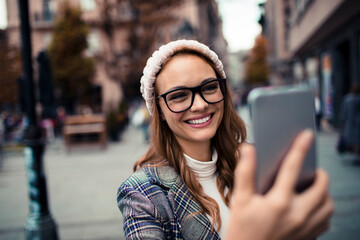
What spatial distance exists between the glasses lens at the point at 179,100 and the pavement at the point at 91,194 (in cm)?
64

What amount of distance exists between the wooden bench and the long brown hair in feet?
35.9

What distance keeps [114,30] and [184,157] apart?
89.0 feet

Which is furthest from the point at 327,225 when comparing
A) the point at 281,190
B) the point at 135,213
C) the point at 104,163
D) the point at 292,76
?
the point at 292,76

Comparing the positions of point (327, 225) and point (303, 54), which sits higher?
point (303, 54)

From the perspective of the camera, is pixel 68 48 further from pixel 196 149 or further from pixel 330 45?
pixel 196 149

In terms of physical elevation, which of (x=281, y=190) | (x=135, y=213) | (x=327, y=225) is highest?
(x=281, y=190)

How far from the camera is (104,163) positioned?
31.0 ft

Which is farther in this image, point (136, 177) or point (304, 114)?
point (136, 177)

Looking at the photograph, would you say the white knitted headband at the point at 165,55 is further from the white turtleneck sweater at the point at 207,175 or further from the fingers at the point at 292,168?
the fingers at the point at 292,168

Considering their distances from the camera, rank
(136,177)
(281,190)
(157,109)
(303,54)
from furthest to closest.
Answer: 1. (303,54)
2. (157,109)
3. (136,177)
4. (281,190)

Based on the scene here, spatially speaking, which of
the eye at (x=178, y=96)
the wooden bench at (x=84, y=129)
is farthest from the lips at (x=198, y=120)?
the wooden bench at (x=84, y=129)

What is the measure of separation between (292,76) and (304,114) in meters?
27.2

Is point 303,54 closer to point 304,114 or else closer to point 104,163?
point 104,163

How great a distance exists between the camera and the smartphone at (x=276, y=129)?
0.73m
